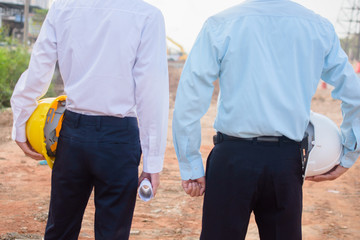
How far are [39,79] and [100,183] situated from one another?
75cm

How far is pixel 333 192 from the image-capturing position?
7570 millimetres

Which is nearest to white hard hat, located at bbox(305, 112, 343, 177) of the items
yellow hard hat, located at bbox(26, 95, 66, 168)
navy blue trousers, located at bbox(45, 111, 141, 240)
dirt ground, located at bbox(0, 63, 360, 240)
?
navy blue trousers, located at bbox(45, 111, 141, 240)

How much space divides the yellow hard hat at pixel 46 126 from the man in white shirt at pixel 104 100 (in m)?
0.06

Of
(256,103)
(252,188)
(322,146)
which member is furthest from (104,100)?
(322,146)

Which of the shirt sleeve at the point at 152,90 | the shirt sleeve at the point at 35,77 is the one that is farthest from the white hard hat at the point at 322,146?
the shirt sleeve at the point at 35,77

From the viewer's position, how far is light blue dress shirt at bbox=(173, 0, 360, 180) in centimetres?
250

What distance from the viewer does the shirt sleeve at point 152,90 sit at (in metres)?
2.77

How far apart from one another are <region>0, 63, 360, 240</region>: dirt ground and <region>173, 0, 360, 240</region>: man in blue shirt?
259 cm

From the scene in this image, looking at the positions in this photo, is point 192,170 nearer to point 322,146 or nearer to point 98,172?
point 98,172

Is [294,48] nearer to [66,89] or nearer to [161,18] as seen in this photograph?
[161,18]

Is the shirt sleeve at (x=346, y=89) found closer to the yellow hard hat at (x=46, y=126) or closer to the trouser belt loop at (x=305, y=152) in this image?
the trouser belt loop at (x=305, y=152)

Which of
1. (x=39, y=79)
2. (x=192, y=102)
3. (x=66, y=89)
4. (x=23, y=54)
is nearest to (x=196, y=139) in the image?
(x=192, y=102)

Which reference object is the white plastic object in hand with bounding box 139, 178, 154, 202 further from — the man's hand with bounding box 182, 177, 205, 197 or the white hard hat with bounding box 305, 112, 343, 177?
the white hard hat with bounding box 305, 112, 343, 177

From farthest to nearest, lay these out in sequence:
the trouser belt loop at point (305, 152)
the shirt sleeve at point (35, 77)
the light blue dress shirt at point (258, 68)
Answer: the shirt sleeve at point (35, 77)
the trouser belt loop at point (305, 152)
the light blue dress shirt at point (258, 68)
